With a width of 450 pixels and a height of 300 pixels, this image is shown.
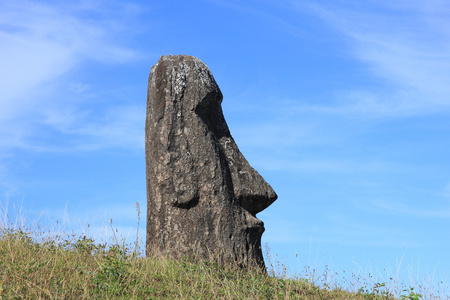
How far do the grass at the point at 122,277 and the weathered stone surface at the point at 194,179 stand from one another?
52 centimetres

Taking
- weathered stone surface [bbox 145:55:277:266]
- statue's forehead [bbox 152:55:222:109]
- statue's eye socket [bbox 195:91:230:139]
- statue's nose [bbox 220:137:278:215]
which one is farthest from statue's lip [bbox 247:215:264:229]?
statue's forehead [bbox 152:55:222:109]

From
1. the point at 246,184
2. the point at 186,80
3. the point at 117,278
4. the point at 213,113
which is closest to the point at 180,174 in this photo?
the point at 246,184

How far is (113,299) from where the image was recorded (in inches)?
309

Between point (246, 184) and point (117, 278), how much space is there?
395 centimetres

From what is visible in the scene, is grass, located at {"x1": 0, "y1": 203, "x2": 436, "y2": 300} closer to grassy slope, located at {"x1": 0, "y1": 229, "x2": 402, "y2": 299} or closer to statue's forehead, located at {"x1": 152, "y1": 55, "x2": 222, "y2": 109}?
grassy slope, located at {"x1": 0, "y1": 229, "x2": 402, "y2": 299}

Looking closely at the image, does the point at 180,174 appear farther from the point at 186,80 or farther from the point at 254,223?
the point at 186,80

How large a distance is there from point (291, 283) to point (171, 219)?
2866mm

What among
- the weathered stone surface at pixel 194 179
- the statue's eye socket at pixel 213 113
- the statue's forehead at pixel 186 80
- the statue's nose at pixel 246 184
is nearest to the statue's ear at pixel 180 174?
the weathered stone surface at pixel 194 179

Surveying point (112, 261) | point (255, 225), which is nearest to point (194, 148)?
point (255, 225)

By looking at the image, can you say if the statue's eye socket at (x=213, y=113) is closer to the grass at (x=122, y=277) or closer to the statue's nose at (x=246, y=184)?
the statue's nose at (x=246, y=184)

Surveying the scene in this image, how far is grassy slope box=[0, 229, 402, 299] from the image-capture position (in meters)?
8.05

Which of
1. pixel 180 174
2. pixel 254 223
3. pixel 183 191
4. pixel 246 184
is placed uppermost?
pixel 180 174

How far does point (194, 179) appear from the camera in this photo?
35.7ft

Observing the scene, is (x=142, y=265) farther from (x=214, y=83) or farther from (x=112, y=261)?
(x=214, y=83)
